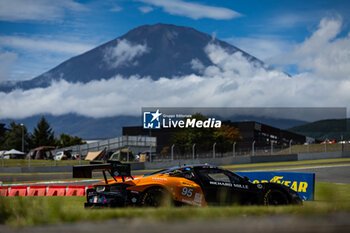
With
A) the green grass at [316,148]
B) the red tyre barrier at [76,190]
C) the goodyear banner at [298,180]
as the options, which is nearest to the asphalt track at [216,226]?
the goodyear banner at [298,180]

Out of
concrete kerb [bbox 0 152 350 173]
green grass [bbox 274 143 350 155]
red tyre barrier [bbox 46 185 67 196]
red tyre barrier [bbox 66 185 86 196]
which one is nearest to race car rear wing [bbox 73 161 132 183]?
red tyre barrier [bbox 66 185 86 196]

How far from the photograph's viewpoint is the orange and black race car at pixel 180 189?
29.7ft

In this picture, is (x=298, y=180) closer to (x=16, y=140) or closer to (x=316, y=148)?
(x=316, y=148)

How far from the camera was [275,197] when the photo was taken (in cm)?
995

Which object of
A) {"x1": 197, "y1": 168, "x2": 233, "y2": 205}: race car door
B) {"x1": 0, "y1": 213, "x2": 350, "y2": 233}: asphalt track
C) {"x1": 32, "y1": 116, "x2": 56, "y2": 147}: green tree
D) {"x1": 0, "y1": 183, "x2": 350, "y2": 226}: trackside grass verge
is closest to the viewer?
{"x1": 0, "y1": 213, "x2": 350, "y2": 233}: asphalt track

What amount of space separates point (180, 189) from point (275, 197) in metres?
2.13

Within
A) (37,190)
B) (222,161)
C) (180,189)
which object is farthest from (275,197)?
(222,161)

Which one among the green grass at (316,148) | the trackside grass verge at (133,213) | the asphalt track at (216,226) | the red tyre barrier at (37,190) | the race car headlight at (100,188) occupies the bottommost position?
the red tyre barrier at (37,190)

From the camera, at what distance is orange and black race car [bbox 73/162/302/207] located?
905 cm

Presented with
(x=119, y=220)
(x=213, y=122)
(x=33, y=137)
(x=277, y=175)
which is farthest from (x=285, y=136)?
(x=119, y=220)

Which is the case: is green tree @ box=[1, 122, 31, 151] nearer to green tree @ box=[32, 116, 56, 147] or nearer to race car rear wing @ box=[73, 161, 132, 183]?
green tree @ box=[32, 116, 56, 147]

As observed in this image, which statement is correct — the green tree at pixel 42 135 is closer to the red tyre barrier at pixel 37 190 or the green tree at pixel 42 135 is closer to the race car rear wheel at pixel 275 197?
the red tyre barrier at pixel 37 190

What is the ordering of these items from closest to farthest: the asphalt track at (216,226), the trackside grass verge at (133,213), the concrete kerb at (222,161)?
1. the asphalt track at (216,226)
2. the trackside grass verge at (133,213)
3. the concrete kerb at (222,161)

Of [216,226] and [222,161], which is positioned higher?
[216,226]
